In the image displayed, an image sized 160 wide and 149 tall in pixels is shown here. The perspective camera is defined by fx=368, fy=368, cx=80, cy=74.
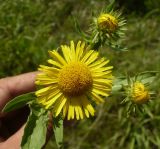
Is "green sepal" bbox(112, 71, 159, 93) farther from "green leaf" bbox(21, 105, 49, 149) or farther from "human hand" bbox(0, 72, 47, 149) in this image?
"human hand" bbox(0, 72, 47, 149)

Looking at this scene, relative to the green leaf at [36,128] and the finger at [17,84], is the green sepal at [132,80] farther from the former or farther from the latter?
the finger at [17,84]

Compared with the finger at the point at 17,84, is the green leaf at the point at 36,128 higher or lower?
lower

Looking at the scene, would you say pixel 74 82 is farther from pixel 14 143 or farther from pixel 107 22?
pixel 14 143

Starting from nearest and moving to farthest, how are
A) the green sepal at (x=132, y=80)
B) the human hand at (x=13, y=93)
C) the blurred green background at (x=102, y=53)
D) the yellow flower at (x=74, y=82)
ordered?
the yellow flower at (x=74, y=82), the green sepal at (x=132, y=80), the human hand at (x=13, y=93), the blurred green background at (x=102, y=53)

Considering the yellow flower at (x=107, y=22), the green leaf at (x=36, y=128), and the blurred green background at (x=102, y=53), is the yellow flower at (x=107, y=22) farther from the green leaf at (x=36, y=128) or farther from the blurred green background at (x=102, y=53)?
the blurred green background at (x=102, y=53)

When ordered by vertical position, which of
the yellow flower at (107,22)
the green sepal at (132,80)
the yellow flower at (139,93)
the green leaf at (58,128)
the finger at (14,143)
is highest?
the yellow flower at (107,22)

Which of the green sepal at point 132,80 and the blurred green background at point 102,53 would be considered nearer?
the green sepal at point 132,80

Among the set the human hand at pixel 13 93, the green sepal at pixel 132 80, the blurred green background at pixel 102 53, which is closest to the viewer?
the green sepal at pixel 132 80

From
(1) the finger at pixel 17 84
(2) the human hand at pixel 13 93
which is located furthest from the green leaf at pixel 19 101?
(1) the finger at pixel 17 84
